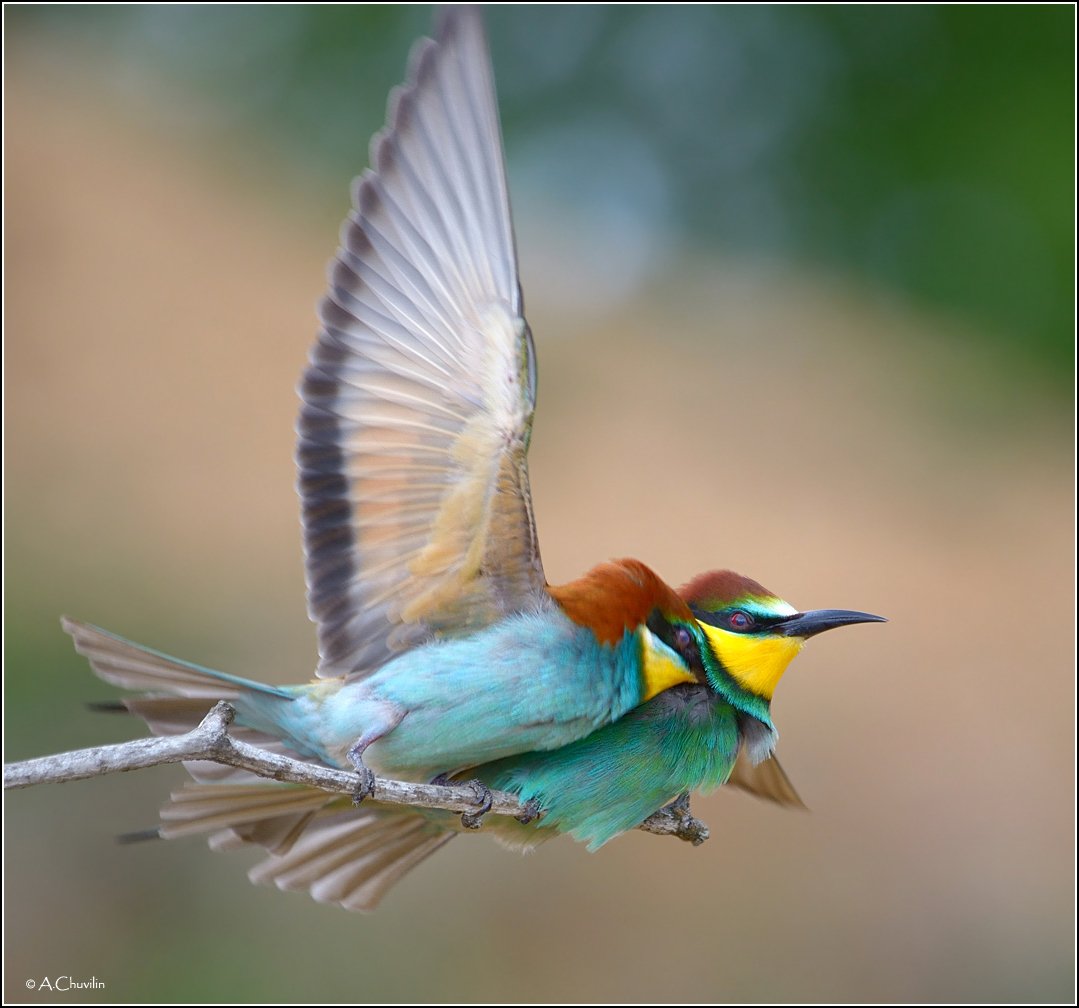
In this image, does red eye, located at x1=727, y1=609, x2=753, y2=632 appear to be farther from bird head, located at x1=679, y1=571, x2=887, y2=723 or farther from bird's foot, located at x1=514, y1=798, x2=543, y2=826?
bird's foot, located at x1=514, y1=798, x2=543, y2=826

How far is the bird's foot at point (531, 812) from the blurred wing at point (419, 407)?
0.25 metres

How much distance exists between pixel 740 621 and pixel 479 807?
432mm

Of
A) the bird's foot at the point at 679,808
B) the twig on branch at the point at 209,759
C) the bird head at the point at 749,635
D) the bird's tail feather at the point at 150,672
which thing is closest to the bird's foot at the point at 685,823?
the bird's foot at the point at 679,808

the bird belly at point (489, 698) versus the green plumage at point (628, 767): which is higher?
the bird belly at point (489, 698)

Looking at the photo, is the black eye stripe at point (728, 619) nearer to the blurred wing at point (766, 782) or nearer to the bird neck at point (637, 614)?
the bird neck at point (637, 614)

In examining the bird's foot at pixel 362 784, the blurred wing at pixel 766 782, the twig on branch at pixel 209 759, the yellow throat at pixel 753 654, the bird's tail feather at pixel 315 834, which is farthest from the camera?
the blurred wing at pixel 766 782

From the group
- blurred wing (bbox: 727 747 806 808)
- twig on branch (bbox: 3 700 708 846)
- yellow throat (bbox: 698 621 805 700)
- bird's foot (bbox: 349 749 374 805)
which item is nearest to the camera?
twig on branch (bbox: 3 700 708 846)

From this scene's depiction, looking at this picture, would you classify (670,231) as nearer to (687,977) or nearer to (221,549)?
(221,549)

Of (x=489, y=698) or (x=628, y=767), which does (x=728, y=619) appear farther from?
(x=489, y=698)

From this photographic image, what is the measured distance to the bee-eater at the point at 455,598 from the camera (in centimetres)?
173

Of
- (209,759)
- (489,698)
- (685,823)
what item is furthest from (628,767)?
(209,759)

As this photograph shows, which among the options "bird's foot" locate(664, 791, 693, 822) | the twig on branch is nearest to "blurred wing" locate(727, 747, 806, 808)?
"bird's foot" locate(664, 791, 693, 822)

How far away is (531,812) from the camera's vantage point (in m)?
1.75

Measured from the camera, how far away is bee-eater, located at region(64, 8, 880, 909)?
1727 millimetres
